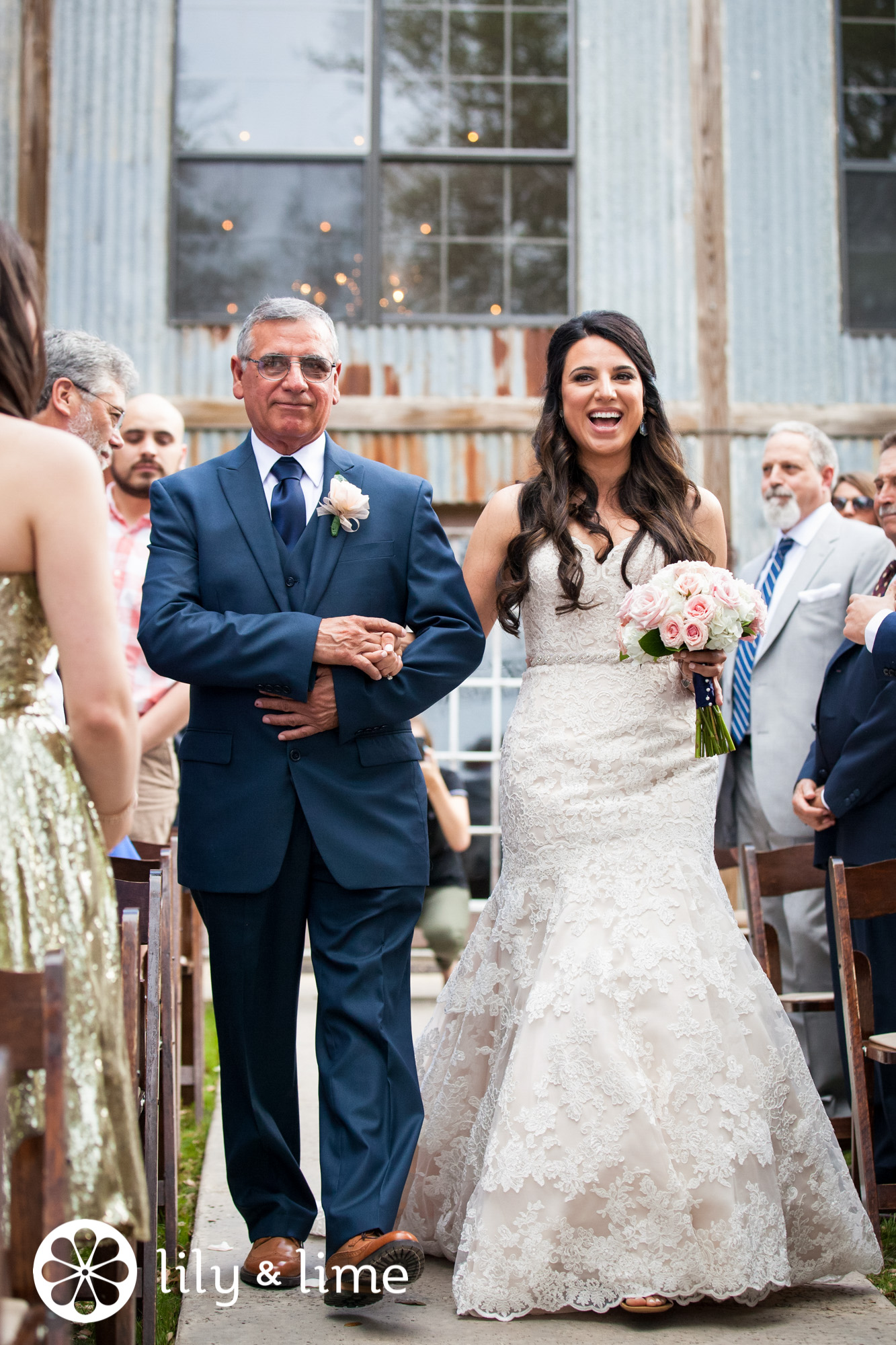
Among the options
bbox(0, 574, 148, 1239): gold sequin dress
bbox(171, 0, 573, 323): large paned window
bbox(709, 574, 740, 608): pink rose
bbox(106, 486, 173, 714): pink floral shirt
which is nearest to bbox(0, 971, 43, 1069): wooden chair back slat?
bbox(0, 574, 148, 1239): gold sequin dress

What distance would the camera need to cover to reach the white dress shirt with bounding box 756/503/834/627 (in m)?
5.63

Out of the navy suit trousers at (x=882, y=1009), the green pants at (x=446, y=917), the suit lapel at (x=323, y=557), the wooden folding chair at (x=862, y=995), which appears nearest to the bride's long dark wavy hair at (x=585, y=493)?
the suit lapel at (x=323, y=557)

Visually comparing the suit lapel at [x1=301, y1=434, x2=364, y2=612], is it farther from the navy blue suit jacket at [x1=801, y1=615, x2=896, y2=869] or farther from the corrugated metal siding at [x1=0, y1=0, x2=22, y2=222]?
the corrugated metal siding at [x1=0, y1=0, x2=22, y2=222]

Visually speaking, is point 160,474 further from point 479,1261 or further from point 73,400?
point 479,1261

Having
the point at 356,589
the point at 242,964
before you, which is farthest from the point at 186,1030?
the point at 356,589

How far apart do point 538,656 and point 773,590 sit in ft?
6.73

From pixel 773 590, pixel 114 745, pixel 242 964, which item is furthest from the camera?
pixel 773 590

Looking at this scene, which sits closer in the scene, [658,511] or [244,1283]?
[244,1283]

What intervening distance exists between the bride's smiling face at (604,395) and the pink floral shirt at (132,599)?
1944 mm

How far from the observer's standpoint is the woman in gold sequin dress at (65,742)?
84.7 inches

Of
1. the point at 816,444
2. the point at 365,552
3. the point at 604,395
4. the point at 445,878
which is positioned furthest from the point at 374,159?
the point at 365,552

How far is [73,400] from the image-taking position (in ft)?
13.3

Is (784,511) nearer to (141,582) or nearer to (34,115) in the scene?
(141,582)

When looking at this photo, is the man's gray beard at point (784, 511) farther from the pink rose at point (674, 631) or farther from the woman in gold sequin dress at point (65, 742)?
the woman in gold sequin dress at point (65, 742)
